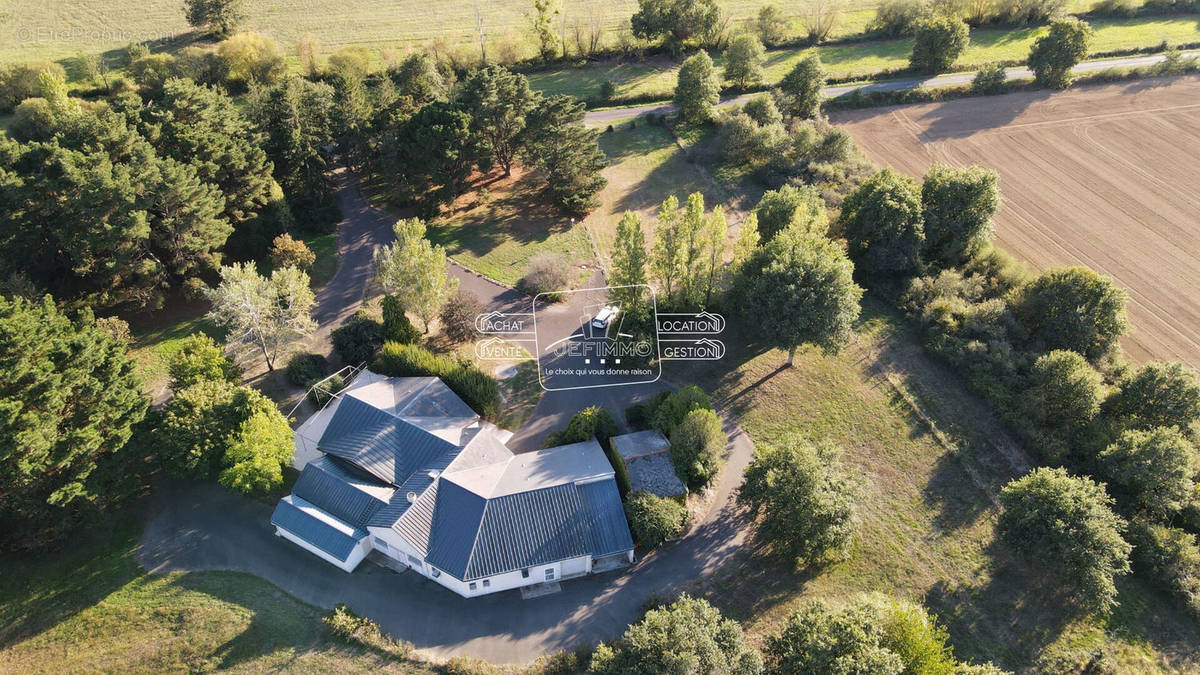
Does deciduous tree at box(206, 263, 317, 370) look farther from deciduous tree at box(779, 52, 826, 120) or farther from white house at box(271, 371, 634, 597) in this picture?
deciduous tree at box(779, 52, 826, 120)

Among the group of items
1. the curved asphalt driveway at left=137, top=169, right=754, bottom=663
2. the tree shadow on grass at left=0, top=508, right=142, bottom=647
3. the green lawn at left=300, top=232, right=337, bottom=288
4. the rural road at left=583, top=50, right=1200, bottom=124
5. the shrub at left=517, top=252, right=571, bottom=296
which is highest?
the rural road at left=583, top=50, right=1200, bottom=124

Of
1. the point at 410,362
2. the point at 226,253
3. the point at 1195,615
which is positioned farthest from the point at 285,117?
the point at 1195,615

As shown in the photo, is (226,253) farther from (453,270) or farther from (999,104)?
(999,104)

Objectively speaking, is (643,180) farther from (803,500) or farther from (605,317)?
(803,500)

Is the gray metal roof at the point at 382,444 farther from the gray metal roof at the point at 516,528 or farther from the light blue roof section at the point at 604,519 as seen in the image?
the light blue roof section at the point at 604,519

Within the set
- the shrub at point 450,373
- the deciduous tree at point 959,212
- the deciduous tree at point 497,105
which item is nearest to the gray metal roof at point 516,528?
the shrub at point 450,373

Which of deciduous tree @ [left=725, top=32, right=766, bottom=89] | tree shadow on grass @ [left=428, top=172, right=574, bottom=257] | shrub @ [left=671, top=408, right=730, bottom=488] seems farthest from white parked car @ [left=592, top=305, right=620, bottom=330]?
deciduous tree @ [left=725, top=32, right=766, bottom=89]
